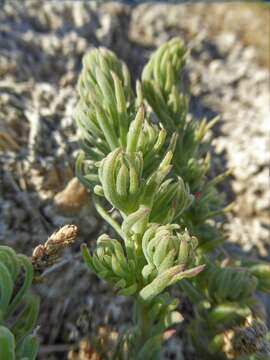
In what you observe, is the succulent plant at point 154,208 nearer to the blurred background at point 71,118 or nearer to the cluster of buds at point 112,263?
the cluster of buds at point 112,263

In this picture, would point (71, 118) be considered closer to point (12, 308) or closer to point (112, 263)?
point (112, 263)

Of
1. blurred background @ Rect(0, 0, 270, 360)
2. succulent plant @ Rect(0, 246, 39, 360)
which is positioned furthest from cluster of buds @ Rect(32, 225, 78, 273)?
blurred background @ Rect(0, 0, 270, 360)

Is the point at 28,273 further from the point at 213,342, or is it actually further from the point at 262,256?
the point at 262,256

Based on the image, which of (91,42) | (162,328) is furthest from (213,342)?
(91,42)

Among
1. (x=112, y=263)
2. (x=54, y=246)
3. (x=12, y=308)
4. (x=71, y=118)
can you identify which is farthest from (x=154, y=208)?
(x=71, y=118)

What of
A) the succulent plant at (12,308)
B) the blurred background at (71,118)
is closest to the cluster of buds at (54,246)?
the succulent plant at (12,308)
